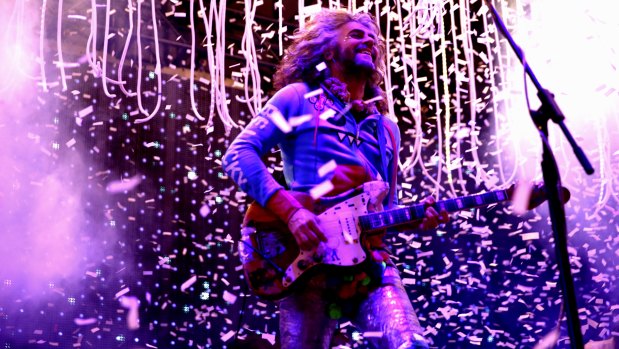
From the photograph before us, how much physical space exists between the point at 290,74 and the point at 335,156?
0.50 metres

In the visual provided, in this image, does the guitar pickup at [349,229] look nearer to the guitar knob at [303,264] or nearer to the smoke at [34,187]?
the guitar knob at [303,264]

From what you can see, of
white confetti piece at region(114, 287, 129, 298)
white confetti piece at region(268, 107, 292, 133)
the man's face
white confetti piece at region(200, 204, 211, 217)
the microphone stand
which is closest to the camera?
the microphone stand

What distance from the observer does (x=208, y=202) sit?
4.99 m

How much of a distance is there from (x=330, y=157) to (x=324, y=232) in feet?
0.81

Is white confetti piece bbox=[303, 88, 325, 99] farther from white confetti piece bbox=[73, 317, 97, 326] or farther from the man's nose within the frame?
white confetti piece bbox=[73, 317, 97, 326]

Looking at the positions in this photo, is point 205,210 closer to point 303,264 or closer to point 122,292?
point 122,292

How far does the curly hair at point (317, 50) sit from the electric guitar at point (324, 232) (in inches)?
21.1

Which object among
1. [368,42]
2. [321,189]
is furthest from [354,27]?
[321,189]

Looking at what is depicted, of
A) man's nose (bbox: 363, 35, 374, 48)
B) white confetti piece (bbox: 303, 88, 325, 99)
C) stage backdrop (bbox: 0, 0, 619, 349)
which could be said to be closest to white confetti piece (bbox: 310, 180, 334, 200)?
white confetti piece (bbox: 303, 88, 325, 99)

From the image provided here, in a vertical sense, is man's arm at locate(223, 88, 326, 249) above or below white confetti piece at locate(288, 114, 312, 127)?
below

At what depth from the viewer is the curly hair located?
246 centimetres

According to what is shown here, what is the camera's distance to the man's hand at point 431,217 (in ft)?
7.02

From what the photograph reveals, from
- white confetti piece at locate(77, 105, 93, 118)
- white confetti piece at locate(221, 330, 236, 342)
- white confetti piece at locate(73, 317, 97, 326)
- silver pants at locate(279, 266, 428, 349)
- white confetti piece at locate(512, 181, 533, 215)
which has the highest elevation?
white confetti piece at locate(512, 181, 533, 215)

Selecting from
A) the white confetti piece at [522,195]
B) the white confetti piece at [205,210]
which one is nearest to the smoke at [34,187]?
the white confetti piece at [205,210]
